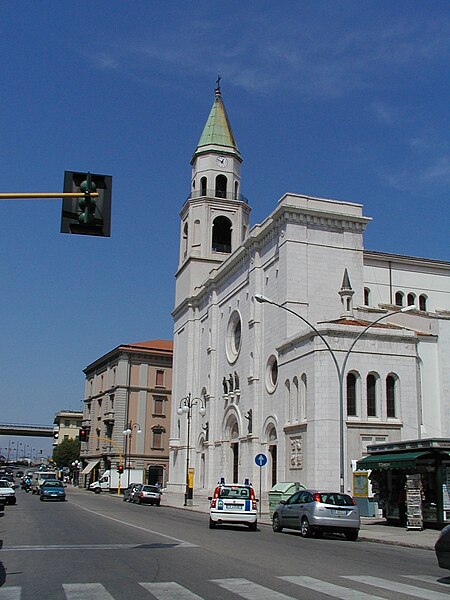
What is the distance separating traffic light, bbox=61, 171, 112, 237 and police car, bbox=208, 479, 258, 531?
1545 centimetres

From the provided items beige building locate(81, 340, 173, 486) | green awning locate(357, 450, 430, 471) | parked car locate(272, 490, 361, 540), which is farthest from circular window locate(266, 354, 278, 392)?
beige building locate(81, 340, 173, 486)

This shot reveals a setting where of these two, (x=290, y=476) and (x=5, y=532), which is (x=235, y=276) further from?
(x=5, y=532)

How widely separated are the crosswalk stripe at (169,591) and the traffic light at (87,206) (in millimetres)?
5706

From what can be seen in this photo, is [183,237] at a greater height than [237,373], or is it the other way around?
[183,237]

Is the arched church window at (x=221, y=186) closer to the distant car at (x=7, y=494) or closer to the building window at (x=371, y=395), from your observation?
the building window at (x=371, y=395)

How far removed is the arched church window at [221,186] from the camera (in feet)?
224

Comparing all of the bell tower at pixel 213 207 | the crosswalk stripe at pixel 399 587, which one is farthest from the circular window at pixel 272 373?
the crosswalk stripe at pixel 399 587

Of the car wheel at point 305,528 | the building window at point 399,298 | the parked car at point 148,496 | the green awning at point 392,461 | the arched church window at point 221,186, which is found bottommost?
the parked car at point 148,496

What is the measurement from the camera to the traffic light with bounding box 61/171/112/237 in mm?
12203

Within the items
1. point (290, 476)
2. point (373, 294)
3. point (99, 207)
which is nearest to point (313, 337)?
point (290, 476)

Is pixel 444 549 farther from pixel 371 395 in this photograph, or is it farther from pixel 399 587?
pixel 371 395

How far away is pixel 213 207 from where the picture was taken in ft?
221

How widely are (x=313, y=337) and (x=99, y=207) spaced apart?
27563mm

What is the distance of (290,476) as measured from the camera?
40875 millimetres
